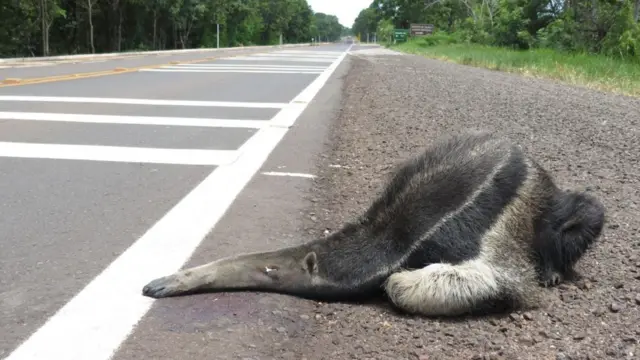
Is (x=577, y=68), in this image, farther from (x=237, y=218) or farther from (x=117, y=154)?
(x=237, y=218)

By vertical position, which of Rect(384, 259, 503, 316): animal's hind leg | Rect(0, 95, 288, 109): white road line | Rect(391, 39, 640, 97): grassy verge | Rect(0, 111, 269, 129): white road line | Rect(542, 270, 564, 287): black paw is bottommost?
Rect(542, 270, 564, 287): black paw

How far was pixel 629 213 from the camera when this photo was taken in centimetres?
488

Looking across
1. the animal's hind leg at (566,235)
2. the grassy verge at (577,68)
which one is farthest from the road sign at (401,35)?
the animal's hind leg at (566,235)

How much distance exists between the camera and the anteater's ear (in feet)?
11.2

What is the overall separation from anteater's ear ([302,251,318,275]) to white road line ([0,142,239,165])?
3239 mm

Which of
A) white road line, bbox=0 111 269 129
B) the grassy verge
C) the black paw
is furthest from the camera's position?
the grassy verge

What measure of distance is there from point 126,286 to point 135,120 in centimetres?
584

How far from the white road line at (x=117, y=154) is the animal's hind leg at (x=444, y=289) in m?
Result: 3.63

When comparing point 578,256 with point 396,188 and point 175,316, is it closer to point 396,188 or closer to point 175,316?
point 396,188

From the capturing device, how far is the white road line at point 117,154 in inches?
253

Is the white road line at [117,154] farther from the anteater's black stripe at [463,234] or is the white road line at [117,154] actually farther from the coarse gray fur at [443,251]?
the anteater's black stripe at [463,234]

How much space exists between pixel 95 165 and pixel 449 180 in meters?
3.86

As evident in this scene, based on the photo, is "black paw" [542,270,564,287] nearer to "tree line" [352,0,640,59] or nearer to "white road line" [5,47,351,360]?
"white road line" [5,47,351,360]

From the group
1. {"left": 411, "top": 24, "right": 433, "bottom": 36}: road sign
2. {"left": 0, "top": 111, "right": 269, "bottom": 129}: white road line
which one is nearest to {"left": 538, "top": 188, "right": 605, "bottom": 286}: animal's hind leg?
{"left": 0, "top": 111, "right": 269, "bottom": 129}: white road line
